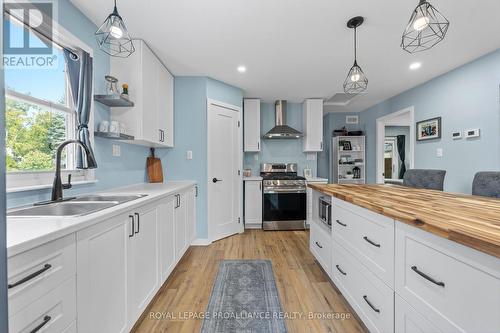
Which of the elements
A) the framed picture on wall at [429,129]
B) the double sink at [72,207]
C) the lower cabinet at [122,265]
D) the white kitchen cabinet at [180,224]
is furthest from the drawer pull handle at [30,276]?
the framed picture on wall at [429,129]

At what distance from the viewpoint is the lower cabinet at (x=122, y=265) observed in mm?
938

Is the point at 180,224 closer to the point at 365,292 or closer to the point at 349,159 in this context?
the point at 365,292

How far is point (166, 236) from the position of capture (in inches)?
74.2

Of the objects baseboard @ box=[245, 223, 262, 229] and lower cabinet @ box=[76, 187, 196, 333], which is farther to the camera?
baseboard @ box=[245, 223, 262, 229]

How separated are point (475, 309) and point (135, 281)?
5.44ft

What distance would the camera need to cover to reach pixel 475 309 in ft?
2.20

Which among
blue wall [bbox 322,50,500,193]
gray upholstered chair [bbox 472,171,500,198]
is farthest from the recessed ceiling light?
gray upholstered chair [bbox 472,171,500,198]

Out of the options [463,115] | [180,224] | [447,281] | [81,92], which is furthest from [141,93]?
[463,115]

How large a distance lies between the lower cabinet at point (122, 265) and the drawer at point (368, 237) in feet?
4.87

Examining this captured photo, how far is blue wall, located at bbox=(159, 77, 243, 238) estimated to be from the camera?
2959mm

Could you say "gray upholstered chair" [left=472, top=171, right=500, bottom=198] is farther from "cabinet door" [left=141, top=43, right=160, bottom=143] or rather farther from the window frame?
the window frame

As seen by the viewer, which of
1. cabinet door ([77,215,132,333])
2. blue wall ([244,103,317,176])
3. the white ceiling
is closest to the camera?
cabinet door ([77,215,132,333])

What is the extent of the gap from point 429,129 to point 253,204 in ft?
10.2

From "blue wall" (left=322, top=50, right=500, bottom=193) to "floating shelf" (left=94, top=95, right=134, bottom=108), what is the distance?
405cm
